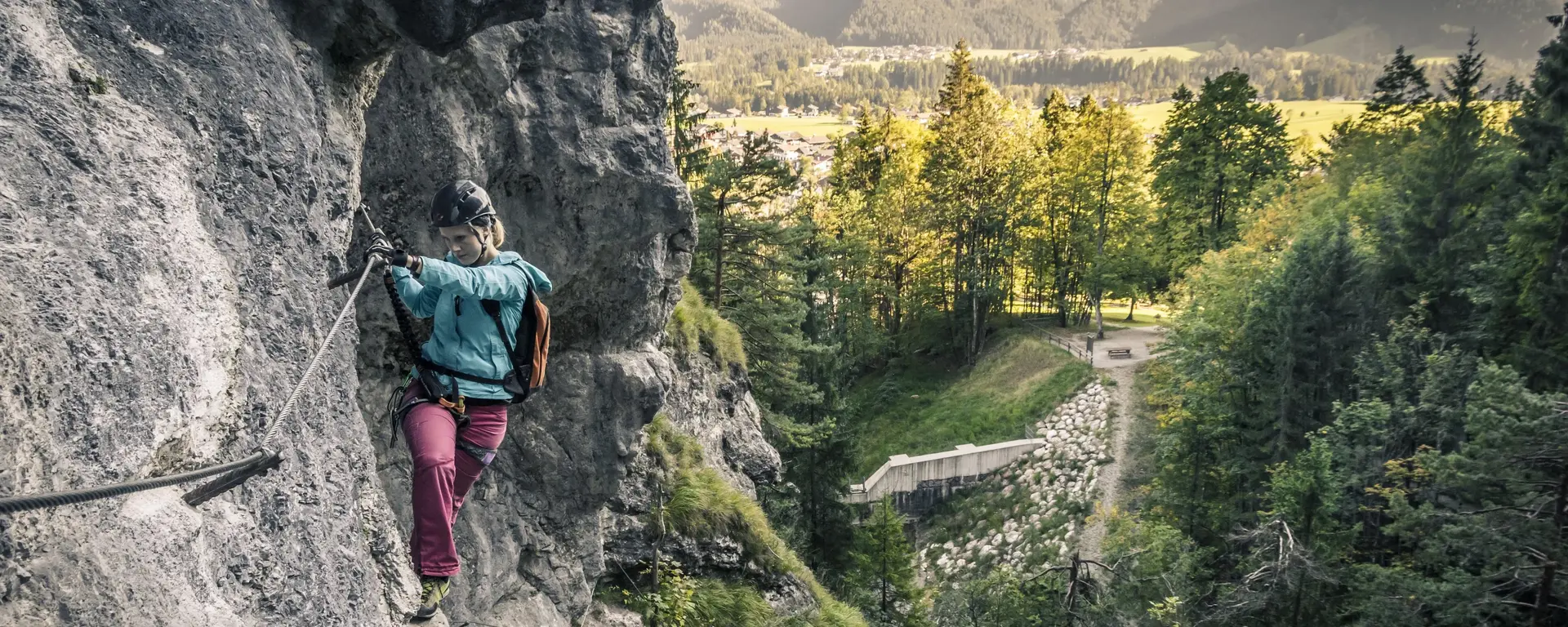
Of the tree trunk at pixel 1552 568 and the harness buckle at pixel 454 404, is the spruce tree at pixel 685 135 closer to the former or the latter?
the tree trunk at pixel 1552 568

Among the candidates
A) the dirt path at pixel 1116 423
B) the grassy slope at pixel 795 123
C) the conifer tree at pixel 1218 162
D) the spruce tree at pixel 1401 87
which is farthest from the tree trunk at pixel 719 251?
the grassy slope at pixel 795 123

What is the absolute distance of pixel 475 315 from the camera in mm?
4953

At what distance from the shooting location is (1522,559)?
48.5 feet

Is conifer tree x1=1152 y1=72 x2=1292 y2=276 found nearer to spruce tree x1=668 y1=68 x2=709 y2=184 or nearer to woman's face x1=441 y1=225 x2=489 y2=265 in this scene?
spruce tree x1=668 y1=68 x2=709 y2=184

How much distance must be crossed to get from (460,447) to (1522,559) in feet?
58.4

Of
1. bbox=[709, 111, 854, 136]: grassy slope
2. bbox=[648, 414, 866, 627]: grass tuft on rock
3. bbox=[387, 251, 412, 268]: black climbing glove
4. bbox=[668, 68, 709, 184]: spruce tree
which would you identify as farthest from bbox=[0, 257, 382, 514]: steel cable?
bbox=[709, 111, 854, 136]: grassy slope

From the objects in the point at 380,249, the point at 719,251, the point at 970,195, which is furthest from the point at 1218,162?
the point at 380,249

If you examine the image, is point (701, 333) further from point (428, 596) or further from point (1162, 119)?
point (1162, 119)

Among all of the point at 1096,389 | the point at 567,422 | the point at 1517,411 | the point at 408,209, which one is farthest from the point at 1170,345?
the point at 408,209

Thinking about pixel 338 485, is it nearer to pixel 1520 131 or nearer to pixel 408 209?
pixel 408 209

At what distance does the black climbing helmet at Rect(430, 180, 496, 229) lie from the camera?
15.8ft

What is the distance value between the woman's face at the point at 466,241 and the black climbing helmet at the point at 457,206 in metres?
0.05

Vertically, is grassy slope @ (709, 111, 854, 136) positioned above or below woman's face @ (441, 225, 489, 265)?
above

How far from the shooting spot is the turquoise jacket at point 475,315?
15.6 feet
